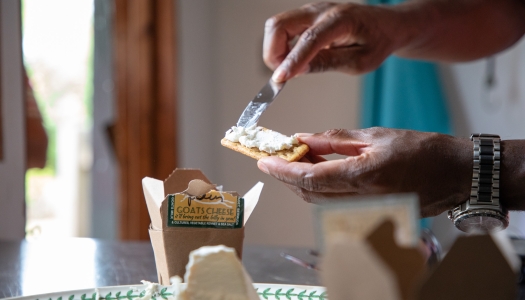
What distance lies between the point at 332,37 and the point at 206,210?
0.78m

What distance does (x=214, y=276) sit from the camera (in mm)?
428

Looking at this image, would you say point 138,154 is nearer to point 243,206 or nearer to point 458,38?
point 458,38

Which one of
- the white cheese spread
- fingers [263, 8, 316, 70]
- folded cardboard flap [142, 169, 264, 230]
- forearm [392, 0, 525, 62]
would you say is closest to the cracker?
the white cheese spread

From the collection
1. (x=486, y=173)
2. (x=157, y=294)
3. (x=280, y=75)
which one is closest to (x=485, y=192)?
(x=486, y=173)

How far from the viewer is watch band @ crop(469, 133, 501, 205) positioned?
76cm

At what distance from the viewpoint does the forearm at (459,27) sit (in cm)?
142

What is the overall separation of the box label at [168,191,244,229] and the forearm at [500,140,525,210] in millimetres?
408

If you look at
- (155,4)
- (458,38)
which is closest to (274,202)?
(155,4)

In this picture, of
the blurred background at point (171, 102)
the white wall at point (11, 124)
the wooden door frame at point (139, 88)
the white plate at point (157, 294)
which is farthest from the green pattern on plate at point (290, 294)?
the wooden door frame at point (139, 88)

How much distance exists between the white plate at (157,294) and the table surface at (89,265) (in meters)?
0.20

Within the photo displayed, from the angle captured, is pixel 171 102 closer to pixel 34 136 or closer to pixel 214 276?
pixel 34 136

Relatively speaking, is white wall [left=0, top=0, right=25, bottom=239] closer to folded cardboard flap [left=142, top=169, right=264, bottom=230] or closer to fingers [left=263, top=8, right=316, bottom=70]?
fingers [left=263, top=8, right=316, bottom=70]

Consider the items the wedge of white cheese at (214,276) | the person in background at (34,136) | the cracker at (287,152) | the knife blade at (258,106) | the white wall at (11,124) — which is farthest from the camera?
the person in background at (34,136)

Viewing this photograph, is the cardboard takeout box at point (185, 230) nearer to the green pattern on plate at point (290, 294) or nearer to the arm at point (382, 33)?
the green pattern on plate at point (290, 294)
